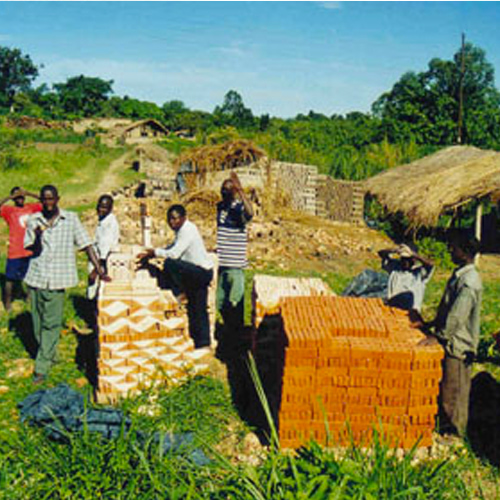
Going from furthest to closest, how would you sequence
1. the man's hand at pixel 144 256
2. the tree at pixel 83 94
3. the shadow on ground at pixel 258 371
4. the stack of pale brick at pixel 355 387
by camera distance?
1. the tree at pixel 83 94
2. the man's hand at pixel 144 256
3. the shadow on ground at pixel 258 371
4. the stack of pale brick at pixel 355 387

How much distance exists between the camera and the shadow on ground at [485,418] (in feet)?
14.1

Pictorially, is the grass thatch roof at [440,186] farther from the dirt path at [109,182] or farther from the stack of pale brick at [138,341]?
the dirt path at [109,182]

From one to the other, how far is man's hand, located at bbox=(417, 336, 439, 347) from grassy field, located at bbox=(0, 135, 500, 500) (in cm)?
79

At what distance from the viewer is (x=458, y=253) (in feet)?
13.9

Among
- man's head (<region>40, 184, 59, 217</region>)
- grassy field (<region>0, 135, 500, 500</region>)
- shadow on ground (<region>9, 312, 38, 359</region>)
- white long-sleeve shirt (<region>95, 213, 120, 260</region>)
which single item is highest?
man's head (<region>40, 184, 59, 217</region>)

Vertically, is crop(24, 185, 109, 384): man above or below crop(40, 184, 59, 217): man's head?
below

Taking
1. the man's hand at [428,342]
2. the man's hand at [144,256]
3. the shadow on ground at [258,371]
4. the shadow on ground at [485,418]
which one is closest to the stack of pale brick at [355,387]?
the man's hand at [428,342]

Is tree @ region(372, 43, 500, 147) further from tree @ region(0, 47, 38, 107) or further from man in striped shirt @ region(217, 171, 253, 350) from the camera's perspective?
tree @ region(0, 47, 38, 107)

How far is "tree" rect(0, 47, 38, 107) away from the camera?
85.9 m

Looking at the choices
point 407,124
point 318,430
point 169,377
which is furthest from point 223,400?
point 407,124

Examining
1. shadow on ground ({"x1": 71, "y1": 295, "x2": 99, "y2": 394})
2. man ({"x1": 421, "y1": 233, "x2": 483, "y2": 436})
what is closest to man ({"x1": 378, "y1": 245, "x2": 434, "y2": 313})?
man ({"x1": 421, "y1": 233, "x2": 483, "y2": 436})

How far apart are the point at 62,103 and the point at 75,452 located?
7869cm

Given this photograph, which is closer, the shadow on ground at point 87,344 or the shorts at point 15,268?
the shadow on ground at point 87,344

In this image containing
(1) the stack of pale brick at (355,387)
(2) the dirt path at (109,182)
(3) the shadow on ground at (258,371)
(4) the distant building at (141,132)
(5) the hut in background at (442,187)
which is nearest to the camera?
(1) the stack of pale brick at (355,387)
